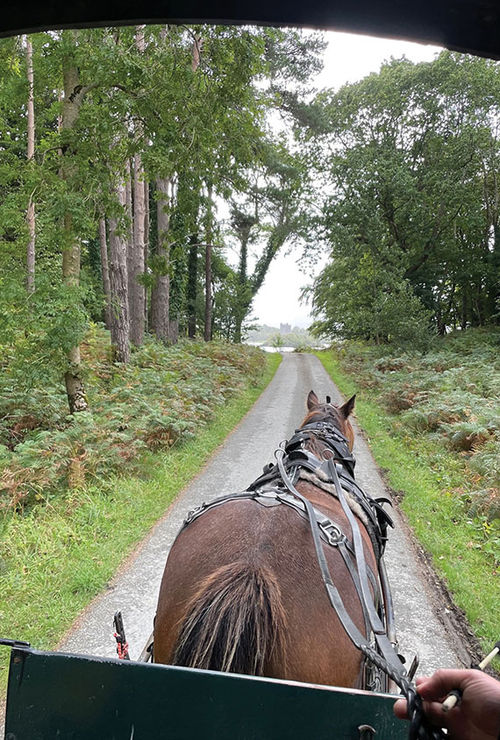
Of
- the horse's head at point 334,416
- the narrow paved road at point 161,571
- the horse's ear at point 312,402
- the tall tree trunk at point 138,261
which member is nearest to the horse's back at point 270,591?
the narrow paved road at point 161,571

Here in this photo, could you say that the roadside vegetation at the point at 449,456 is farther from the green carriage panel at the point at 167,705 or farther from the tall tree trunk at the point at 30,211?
the tall tree trunk at the point at 30,211

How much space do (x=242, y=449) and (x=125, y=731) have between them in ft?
23.9

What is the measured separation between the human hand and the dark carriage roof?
1.54m

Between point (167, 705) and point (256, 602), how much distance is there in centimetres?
43

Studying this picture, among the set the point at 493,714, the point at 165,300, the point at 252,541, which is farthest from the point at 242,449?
the point at 165,300

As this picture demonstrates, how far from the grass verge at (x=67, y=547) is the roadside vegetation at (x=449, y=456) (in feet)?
11.7

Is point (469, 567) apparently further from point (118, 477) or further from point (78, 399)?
point (78, 399)

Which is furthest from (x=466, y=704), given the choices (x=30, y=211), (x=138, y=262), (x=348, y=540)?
(x=138, y=262)

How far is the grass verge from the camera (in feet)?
11.9

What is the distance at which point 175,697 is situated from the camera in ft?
4.40

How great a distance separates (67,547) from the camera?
4609 millimetres

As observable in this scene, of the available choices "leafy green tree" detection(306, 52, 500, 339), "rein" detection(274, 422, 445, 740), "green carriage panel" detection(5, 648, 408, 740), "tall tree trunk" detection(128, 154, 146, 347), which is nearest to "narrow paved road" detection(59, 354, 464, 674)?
"rein" detection(274, 422, 445, 740)

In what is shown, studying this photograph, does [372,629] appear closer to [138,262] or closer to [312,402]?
[312,402]

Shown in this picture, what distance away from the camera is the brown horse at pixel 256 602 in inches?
62.2
